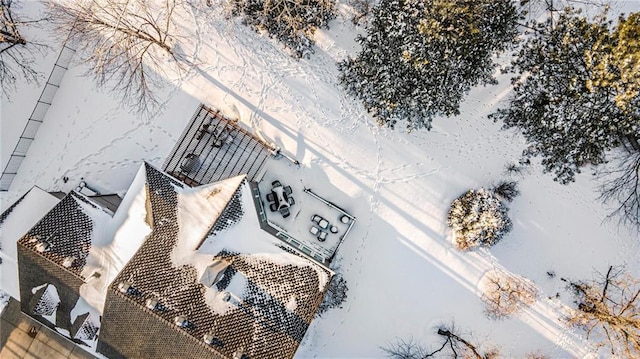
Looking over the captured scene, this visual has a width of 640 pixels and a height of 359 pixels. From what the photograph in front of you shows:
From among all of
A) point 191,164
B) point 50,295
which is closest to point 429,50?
point 191,164

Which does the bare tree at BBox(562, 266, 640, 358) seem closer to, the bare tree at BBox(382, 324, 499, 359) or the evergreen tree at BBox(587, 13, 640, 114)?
the bare tree at BBox(382, 324, 499, 359)

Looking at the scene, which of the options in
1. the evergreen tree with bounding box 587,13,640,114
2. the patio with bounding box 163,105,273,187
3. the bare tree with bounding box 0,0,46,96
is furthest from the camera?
the patio with bounding box 163,105,273,187

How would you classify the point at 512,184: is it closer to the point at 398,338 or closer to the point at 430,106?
the point at 430,106

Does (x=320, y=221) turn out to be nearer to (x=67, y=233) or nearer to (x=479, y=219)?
(x=479, y=219)

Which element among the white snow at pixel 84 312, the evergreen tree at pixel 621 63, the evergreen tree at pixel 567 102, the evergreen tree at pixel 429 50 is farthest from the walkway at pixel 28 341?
the evergreen tree at pixel 621 63

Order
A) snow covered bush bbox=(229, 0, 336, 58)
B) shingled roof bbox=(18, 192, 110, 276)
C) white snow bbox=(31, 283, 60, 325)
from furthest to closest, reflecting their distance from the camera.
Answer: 1. snow covered bush bbox=(229, 0, 336, 58)
2. white snow bbox=(31, 283, 60, 325)
3. shingled roof bbox=(18, 192, 110, 276)

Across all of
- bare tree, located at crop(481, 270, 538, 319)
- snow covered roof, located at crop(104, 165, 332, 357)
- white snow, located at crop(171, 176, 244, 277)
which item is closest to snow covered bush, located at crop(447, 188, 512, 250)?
bare tree, located at crop(481, 270, 538, 319)
